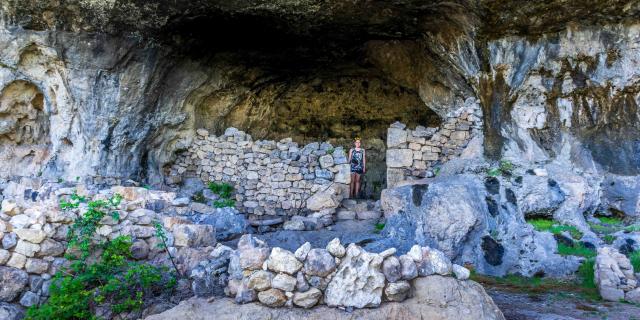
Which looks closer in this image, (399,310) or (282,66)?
(399,310)

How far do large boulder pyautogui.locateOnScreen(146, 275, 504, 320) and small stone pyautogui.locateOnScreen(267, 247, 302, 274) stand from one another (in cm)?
35

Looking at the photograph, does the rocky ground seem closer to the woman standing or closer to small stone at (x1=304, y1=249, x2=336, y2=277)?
small stone at (x1=304, y1=249, x2=336, y2=277)

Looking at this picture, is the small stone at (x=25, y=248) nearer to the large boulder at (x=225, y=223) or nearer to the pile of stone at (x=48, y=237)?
the pile of stone at (x=48, y=237)

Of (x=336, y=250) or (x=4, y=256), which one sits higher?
(x=336, y=250)

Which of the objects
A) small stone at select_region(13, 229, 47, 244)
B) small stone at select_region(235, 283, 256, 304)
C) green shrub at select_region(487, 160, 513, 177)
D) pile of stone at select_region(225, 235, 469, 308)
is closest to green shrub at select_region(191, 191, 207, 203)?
small stone at select_region(13, 229, 47, 244)

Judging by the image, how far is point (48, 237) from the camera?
5074mm

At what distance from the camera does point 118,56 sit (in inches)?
356

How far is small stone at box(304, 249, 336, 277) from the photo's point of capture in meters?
4.47

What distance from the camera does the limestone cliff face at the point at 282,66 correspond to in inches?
322

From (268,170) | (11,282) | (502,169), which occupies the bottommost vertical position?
(11,282)

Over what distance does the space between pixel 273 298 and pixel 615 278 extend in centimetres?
401

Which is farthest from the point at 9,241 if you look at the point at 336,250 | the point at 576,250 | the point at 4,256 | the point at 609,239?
the point at 609,239

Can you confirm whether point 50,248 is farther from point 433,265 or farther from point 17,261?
point 433,265

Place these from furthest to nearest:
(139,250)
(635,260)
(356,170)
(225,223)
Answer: (356,170)
(225,223)
(635,260)
(139,250)
